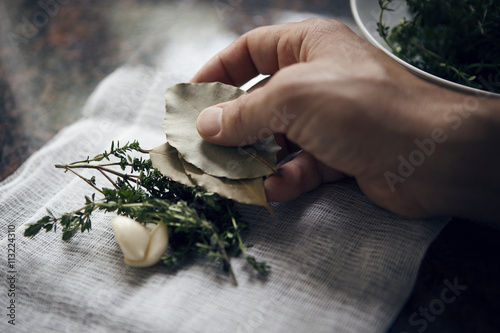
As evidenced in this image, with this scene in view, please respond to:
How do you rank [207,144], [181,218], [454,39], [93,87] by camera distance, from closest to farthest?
[181,218] → [207,144] → [454,39] → [93,87]

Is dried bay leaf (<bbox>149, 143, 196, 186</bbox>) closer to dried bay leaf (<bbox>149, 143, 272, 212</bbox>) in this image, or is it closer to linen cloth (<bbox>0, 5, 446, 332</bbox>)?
dried bay leaf (<bbox>149, 143, 272, 212</bbox>)

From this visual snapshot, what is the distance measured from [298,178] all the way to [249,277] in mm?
174

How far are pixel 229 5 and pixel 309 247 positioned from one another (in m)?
0.98

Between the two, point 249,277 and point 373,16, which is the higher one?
point 373,16

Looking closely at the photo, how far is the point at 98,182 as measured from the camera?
27.7 inches

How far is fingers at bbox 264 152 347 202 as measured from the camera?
57 cm

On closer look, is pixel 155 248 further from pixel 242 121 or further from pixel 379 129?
pixel 379 129

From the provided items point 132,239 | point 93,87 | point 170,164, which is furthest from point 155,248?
point 93,87

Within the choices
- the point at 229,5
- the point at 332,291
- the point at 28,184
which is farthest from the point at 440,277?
the point at 229,5

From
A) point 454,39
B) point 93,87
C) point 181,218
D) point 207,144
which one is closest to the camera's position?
point 181,218

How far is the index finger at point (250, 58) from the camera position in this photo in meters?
0.74

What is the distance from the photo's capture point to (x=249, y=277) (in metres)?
0.51

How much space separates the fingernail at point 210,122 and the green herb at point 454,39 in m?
0.36

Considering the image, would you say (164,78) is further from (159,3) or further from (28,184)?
(159,3)
